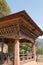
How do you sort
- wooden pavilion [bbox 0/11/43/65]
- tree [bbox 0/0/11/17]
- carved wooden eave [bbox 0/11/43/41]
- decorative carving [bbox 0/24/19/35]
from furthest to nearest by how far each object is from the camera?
tree [bbox 0/0/11/17]
decorative carving [bbox 0/24/19/35]
wooden pavilion [bbox 0/11/43/65]
carved wooden eave [bbox 0/11/43/41]

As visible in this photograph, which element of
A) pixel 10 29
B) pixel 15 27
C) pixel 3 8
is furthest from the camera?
→ pixel 3 8

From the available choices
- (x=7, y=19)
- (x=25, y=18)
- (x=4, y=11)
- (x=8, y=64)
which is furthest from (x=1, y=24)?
(x=4, y=11)

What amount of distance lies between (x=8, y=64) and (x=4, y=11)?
1509cm

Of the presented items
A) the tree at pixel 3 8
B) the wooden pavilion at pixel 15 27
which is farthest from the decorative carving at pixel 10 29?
the tree at pixel 3 8

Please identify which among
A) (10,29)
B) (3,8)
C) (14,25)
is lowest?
(10,29)

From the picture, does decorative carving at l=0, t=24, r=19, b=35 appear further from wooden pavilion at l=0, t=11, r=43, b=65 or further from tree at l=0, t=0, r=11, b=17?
tree at l=0, t=0, r=11, b=17

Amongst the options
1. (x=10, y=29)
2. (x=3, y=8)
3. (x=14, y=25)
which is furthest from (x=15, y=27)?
(x=3, y=8)

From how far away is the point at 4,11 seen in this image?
81.0 feet

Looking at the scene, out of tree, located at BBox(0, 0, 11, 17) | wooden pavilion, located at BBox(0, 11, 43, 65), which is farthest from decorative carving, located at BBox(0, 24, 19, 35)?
tree, located at BBox(0, 0, 11, 17)

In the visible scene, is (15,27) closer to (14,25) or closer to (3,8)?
(14,25)

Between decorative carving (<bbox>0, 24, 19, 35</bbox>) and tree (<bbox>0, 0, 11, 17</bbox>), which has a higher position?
tree (<bbox>0, 0, 11, 17</bbox>)

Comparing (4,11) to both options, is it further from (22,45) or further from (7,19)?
(7,19)

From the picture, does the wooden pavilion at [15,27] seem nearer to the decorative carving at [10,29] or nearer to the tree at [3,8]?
the decorative carving at [10,29]

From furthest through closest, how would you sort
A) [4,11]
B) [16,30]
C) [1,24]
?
[4,11] → [1,24] → [16,30]
